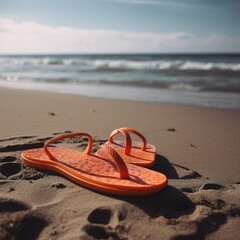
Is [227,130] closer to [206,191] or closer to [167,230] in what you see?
[206,191]

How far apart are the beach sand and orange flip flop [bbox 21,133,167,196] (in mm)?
48

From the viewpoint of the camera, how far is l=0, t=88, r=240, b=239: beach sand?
56.5 inches

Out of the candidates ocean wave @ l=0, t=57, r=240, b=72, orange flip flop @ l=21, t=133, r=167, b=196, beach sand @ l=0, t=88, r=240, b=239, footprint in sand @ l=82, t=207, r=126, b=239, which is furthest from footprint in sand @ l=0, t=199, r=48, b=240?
ocean wave @ l=0, t=57, r=240, b=72

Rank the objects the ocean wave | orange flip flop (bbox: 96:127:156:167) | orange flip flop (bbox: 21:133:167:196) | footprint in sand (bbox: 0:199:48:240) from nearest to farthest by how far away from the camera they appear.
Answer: footprint in sand (bbox: 0:199:48:240) < orange flip flop (bbox: 21:133:167:196) < orange flip flop (bbox: 96:127:156:167) < the ocean wave

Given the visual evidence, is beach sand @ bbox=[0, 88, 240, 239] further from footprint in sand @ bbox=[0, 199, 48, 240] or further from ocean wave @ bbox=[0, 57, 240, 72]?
ocean wave @ bbox=[0, 57, 240, 72]

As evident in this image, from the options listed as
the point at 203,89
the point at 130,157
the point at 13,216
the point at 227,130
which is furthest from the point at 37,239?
the point at 203,89

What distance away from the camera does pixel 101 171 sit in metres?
2.00

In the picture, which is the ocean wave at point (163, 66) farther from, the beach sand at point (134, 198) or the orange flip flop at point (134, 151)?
the orange flip flop at point (134, 151)

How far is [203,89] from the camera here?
25.5ft

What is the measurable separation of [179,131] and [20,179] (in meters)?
2.05

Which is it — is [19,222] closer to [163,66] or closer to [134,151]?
[134,151]

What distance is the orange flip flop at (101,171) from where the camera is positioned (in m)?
1.74

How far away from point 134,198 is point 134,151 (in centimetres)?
80

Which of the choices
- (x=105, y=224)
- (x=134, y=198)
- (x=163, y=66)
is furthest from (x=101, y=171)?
(x=163, y=66)
